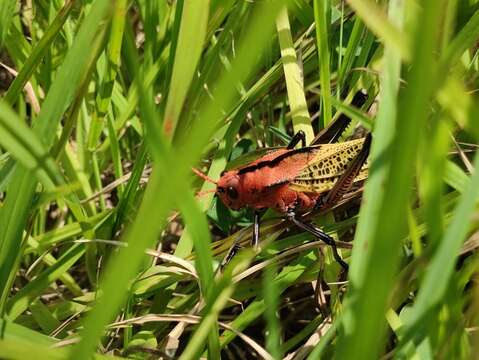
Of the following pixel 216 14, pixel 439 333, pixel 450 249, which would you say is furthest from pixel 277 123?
pixel 450 249

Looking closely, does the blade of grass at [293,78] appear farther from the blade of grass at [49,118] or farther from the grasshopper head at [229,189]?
the blade of grass at [49,118]

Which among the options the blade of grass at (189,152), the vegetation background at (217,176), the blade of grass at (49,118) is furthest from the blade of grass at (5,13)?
the blade of grass at (189,152)

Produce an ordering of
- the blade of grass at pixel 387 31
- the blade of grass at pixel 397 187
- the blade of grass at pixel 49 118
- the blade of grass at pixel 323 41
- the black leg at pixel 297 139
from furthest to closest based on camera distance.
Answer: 1. the black leg at pixel 297 139
2. the blade of grass at pixel 323 41
3. the blade of grass at pixel 49 118
4. the blade of grass at pixel 387 31
5. the blade of grass at pixel 397 187

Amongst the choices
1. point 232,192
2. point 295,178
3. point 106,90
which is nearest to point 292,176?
point 295,178

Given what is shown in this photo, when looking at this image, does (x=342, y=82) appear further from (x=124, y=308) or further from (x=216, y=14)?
(x=124, y=308)

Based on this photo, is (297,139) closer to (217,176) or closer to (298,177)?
(298,177)

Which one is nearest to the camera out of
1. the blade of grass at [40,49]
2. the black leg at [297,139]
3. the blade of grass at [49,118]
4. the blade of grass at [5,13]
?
the blade of grass at [49,118]

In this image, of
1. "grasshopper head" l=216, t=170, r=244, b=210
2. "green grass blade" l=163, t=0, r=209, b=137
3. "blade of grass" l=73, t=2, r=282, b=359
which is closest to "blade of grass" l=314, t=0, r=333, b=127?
"grasshopper head" l=216, t=170, r=244, b=210
